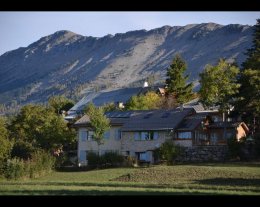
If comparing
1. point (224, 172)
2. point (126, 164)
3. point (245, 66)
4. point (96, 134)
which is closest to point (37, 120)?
point (96, 134)

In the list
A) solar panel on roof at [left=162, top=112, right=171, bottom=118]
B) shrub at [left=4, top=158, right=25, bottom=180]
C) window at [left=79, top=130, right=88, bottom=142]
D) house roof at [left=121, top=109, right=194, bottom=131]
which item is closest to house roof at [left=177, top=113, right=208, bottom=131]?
house roof at [left=121, top=109, right=194, bottom=131]

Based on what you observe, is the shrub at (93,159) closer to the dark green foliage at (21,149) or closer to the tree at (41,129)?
the dark green foliage at (21,149)

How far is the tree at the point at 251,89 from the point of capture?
38.1m

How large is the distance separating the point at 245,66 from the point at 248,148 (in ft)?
27.5

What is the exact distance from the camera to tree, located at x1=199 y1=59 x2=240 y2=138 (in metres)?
42.3

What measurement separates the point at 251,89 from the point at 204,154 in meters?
6.96

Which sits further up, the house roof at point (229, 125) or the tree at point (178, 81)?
the tree at point (178, 81)

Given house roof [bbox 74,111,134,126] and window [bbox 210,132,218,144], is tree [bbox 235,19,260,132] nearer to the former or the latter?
window [bbox 210,132,218,144]

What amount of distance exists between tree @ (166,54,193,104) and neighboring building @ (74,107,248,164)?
10970mm

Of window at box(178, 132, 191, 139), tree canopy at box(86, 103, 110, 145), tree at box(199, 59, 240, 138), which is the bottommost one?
window at box(178, 132, 191, 139)

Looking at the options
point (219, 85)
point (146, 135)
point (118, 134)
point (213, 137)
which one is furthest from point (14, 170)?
point (213, 137)

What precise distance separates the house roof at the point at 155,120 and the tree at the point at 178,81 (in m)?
13.2

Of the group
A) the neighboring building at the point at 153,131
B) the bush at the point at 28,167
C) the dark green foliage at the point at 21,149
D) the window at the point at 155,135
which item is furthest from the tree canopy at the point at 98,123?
the bush at the point at 28,167

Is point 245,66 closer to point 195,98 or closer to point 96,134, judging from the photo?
point 96,134
